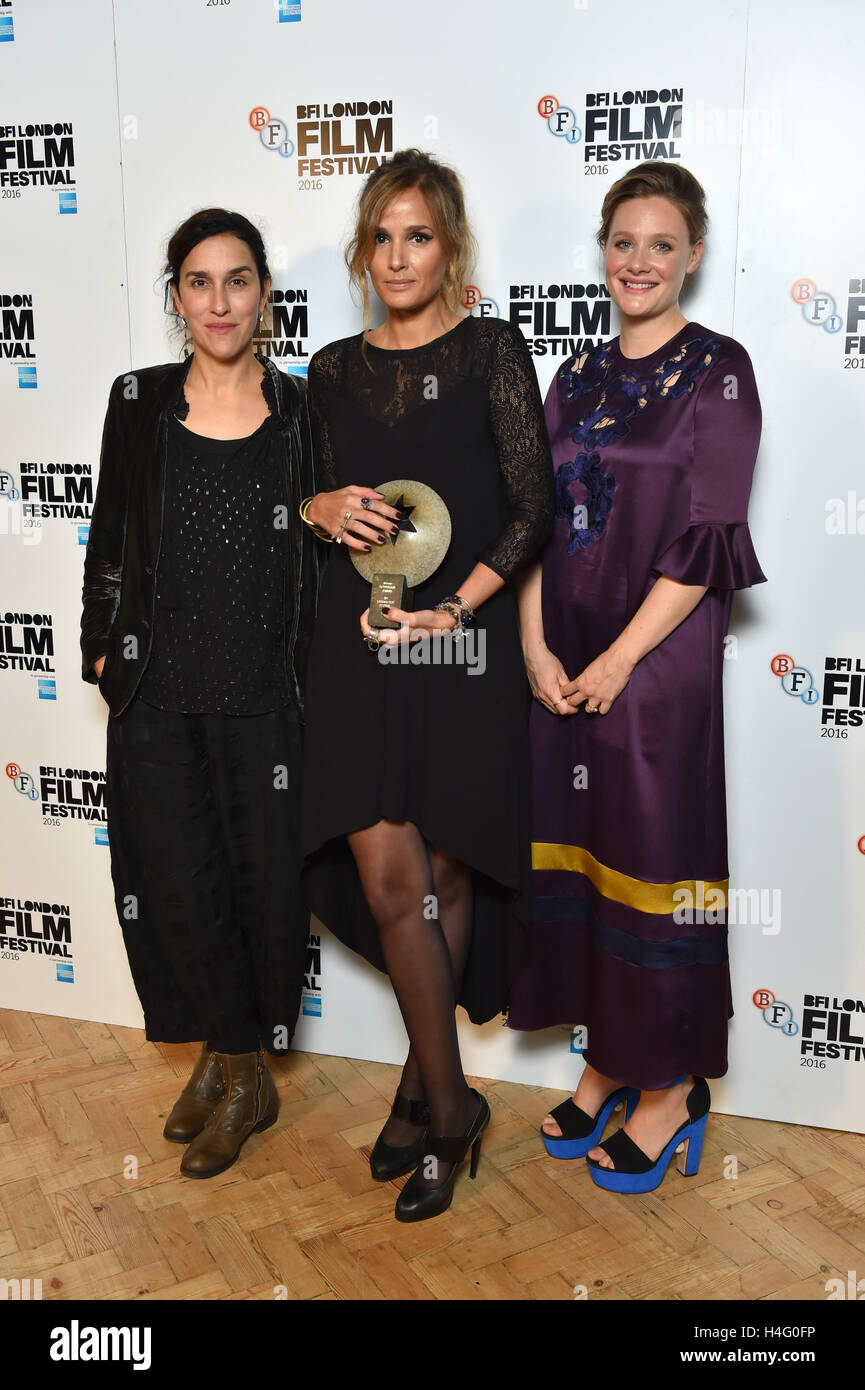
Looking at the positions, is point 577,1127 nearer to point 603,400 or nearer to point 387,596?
point 387,596

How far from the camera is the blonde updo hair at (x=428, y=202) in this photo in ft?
7.20

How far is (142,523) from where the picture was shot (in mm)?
2459

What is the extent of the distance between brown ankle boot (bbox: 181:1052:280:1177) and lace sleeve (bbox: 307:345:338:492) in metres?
1.35

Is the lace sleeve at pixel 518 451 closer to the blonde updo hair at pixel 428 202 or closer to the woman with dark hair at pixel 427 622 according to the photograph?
the woman with dark hair at pixel 427 622

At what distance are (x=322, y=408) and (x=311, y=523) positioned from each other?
24 cm

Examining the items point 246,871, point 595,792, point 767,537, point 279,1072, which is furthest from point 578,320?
point 279,1072

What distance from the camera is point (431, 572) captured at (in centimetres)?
221

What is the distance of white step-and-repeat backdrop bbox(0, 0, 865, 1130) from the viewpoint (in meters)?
2.49

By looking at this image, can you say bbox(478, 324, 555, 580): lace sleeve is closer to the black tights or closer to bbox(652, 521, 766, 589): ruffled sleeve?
bbox(652, 521, 766, 589): ruffled sleeve

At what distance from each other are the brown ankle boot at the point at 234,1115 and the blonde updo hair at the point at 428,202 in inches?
69.2

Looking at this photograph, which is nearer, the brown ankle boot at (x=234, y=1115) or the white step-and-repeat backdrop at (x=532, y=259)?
the white step-and-repeat backdrop at (x=532, y=259)

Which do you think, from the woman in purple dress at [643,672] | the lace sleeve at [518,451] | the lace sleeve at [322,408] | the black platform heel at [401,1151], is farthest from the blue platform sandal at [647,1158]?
the lace sleeve at [322,408]

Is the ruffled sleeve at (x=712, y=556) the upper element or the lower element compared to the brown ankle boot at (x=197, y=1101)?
upper

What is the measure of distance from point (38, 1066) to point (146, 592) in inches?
56.9
